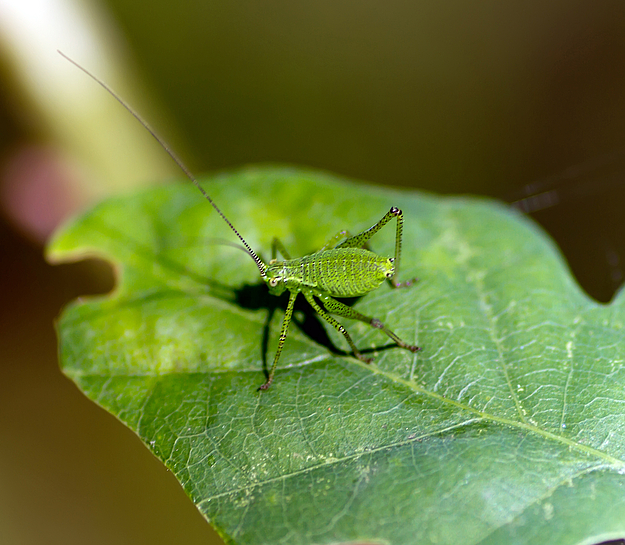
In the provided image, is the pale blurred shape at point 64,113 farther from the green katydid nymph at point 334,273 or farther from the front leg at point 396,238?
the front leg at point 396,238

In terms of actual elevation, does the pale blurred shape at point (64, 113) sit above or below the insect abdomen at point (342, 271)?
above

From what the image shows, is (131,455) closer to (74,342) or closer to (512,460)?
(74,342)

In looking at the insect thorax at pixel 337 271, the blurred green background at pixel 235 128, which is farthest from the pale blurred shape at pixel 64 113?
the insect thorax at pixel 337 271

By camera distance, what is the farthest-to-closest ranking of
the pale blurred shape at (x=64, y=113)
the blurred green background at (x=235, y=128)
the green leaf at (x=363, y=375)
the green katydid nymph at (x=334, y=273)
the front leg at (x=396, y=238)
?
the pale blurred shape at (x=64, y=113) → the blurred green background at (x=235, y=128) → the front leg at (x=396, y=238) → the green katydid nymph at (x=334, y=273) → the green leaf at (x=363, y=375)

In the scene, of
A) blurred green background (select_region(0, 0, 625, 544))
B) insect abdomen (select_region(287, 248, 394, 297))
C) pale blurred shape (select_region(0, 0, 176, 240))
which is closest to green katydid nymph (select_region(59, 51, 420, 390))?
insect abdomen (select_region(287, 248, 394, 297))

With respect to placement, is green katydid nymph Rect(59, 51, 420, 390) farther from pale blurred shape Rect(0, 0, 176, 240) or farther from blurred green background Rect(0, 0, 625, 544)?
pale blurred shape Rect(0, 0, 176, 240)

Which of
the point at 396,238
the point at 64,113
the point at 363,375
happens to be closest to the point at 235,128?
the point at 64,113

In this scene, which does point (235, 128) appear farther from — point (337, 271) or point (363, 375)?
point (363, 375)
